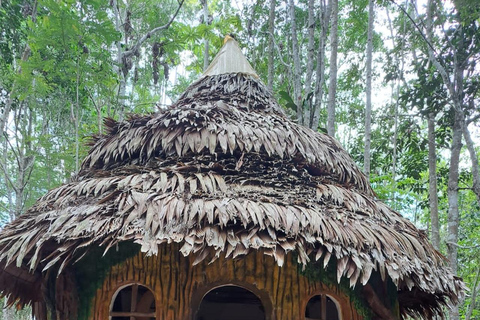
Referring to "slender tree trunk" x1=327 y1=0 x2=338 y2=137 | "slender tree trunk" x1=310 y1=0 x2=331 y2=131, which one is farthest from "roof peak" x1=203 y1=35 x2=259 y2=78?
"slender tree trunk" x1=327 y1=0 x2=338 y2=137

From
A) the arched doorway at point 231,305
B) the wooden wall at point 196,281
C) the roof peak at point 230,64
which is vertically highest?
the roof peak at point 230,64

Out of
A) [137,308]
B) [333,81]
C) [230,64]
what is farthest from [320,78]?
[137,308]

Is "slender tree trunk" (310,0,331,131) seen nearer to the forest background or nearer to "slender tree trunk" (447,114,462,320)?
the forest background

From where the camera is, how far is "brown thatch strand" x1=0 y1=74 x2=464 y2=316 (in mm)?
2895

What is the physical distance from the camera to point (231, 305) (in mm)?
5871

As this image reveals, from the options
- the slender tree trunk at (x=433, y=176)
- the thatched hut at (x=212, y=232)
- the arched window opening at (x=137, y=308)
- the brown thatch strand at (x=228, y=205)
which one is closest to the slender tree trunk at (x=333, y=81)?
the slender tree trunk at (x=433, y=176)

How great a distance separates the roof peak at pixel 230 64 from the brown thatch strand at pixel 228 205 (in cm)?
71

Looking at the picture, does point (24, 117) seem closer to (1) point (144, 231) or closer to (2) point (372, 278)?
(1) point (144, 231)

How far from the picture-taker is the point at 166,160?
3.65 m

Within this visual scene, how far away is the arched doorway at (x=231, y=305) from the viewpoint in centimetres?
561

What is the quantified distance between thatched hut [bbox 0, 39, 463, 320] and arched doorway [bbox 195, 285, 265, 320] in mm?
1901

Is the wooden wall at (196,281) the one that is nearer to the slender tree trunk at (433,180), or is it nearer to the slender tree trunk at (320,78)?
the slender tree trunk at (320,78)

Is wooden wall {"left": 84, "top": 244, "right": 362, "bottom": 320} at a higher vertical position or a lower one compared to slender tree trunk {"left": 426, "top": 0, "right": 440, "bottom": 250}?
lower

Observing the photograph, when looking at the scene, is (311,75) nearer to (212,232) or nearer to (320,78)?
(320,78)
